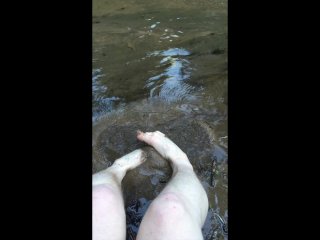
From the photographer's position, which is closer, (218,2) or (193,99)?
(193,99)

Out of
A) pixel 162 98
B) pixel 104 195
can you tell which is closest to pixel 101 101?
pixel 162 98

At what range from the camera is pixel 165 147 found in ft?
6.84

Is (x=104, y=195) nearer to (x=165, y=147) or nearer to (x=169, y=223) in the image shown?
(x=169, y=223)

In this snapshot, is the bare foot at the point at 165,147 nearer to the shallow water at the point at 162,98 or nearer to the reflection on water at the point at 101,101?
the shallow water at the point at 162,98

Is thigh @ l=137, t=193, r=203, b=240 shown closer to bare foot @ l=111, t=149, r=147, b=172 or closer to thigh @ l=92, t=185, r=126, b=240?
thigh @ l=92, t=185, r=126, b=240

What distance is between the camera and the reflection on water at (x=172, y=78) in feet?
8.88

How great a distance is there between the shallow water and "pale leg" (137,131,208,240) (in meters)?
0.18

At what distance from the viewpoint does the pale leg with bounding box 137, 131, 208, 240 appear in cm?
140

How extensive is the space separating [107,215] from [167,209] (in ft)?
0.77

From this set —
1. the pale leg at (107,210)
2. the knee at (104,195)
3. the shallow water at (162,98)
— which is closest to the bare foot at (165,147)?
the shallow water at (162,98)
